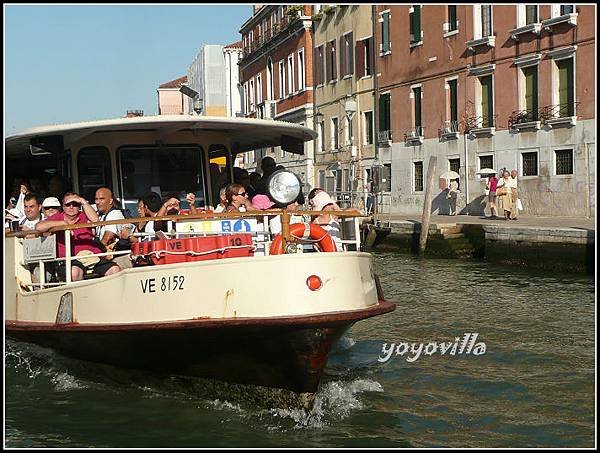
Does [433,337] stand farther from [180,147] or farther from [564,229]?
[564,229]

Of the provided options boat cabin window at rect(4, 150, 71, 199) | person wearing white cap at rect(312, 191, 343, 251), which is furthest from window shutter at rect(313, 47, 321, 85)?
person wearing white cap at rect(312, 191, 343, 251)

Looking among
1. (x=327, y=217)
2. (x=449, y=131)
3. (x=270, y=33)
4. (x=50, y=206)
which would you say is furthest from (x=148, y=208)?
(x=270, y=33)

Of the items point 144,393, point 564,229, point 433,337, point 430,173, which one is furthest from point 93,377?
point 430,173

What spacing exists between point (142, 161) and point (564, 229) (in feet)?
36.4

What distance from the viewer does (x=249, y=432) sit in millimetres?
7562

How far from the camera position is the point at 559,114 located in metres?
25.1

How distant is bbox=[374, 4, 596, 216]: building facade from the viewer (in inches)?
966

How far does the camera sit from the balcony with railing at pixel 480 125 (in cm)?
2781

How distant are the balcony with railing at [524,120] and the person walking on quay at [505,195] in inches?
48.0

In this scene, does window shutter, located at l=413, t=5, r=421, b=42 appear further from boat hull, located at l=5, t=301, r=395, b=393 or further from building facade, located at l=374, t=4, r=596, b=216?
boat hull, located at l=5, t=301, r=395, b=393

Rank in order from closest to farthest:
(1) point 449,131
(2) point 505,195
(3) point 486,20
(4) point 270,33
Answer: (2) point 505,195 → (3) point 486,20 → (1) point 449,131 → (4) point 270,33

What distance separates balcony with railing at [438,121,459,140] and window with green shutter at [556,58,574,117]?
179 inches

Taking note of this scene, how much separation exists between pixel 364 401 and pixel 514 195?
1765 cm

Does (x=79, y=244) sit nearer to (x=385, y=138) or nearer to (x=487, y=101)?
(x=487, y=101)
